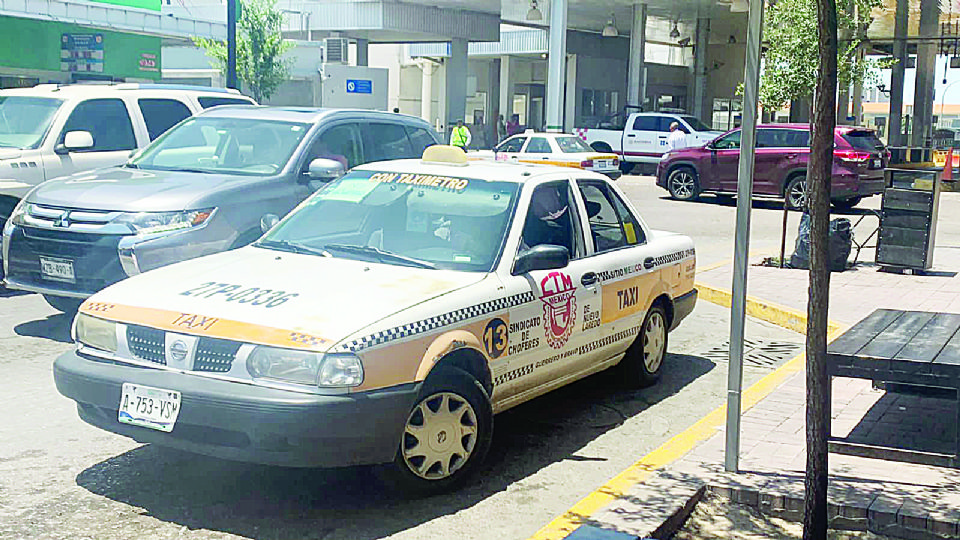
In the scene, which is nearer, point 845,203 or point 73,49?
point 845,203

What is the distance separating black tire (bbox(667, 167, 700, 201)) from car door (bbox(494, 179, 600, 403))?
1790cm

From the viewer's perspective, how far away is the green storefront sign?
2489 centimetres

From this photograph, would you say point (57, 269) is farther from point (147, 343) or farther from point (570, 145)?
point (570, 145)

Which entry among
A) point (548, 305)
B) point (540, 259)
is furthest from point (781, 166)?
point (540, 259)

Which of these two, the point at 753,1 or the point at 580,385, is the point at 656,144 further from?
the point at 753,1

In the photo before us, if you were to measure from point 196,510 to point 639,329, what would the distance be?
11.4ft

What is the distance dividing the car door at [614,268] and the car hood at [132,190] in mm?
3368

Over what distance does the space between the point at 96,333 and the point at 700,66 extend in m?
43.1

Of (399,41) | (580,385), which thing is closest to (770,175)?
(580,385)

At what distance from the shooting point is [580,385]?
25.6ft

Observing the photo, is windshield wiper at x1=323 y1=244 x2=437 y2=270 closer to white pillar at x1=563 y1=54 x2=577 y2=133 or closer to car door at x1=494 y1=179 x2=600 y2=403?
car door at x1=494 y1=179 x2=600 y2=403

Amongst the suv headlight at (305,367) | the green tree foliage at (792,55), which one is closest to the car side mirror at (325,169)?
the suv headlight at (305,367)

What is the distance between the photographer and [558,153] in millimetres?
26625

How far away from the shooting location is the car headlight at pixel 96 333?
17.1 feet
